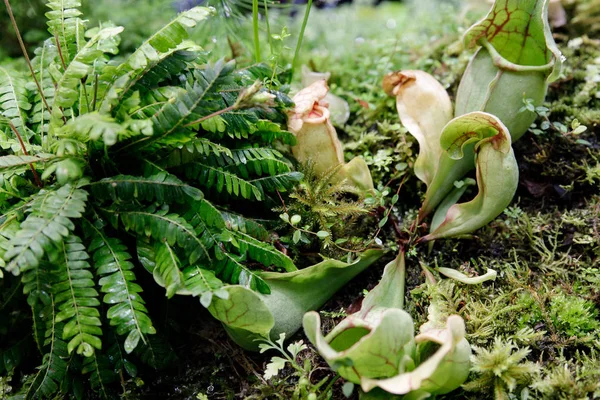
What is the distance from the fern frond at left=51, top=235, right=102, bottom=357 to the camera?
114 cm

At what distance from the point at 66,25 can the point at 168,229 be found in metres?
0.70

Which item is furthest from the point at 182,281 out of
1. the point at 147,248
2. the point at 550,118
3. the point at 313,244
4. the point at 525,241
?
the point at 550,118

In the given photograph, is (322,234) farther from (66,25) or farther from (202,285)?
(66,25)

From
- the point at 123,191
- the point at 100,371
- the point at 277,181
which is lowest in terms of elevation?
the point at 100,371

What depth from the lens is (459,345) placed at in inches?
40.1

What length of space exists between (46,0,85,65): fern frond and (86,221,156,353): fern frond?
53cm

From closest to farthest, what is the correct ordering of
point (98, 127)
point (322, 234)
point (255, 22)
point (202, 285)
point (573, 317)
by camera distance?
point (98, 127), point (202, 285), point (573, 317), point (322, 234), point (255, 22)

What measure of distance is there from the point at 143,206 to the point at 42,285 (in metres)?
0.30

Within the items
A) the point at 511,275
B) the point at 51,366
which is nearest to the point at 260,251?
the point at 51,366

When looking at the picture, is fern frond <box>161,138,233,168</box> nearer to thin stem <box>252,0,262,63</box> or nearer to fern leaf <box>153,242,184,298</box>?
fern leaf <box>153,242,184,298</box>

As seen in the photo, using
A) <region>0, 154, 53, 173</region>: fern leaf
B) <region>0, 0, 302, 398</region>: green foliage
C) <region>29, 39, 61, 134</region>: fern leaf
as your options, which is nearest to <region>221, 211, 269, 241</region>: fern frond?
<region>0, 0, 302, 398</region>: green foliage

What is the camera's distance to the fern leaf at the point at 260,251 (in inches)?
50.5

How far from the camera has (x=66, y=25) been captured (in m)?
1.35

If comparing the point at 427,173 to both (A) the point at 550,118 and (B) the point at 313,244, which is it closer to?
(B) the point at 313,244
